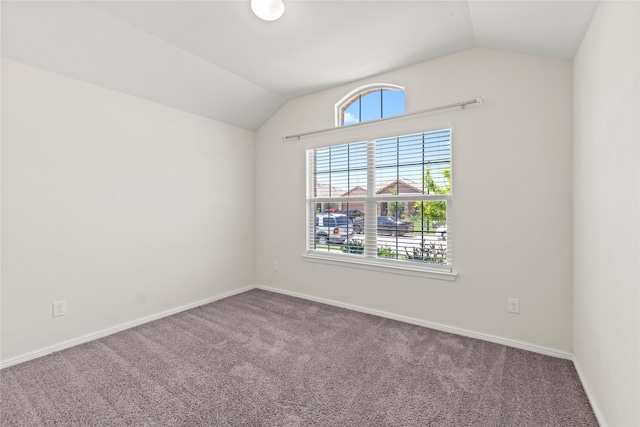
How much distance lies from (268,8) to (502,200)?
2.36 metres

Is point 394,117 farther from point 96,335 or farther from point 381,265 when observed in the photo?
point 96,335

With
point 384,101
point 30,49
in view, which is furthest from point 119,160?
point 384,101

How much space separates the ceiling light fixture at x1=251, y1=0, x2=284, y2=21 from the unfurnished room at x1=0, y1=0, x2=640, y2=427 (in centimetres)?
2

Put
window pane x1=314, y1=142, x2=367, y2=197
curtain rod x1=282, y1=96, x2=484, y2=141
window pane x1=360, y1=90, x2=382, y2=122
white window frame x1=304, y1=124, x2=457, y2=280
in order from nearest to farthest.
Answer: curtain rod x1=282, y1=96, x2=484, y2=141 → white window frame x1=304, y1=124, x2=457, y2=280 → window pane x1=360, y1=90, x2=382, y2=122 → window pane x1=314, y1=142, x2=367, y2=197

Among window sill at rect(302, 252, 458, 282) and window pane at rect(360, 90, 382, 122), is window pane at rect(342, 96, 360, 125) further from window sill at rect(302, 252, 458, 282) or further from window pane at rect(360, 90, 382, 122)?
window sill at rect(302, 252, 458, 282)

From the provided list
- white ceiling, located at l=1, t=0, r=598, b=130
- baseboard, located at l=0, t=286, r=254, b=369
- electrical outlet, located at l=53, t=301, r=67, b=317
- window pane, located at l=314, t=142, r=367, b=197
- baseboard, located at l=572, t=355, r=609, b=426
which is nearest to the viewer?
baseboard, located at l=572, t=355, r=609, b=426

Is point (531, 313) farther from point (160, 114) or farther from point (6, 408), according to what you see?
point (160, 114)

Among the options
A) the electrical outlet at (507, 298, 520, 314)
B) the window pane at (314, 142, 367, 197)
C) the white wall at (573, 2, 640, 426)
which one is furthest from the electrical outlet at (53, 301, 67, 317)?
the electrical outlet at (507, 298, 520, 314)

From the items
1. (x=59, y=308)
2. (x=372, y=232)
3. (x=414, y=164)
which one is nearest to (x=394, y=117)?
(x=414, y=164)

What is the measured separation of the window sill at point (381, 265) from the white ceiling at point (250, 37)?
194cm

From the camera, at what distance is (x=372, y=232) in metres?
3.21

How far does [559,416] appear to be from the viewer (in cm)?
159

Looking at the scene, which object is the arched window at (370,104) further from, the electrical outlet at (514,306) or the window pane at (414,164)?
the electrical outlet at (514,306)

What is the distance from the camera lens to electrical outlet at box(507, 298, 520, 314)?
7.76ft
